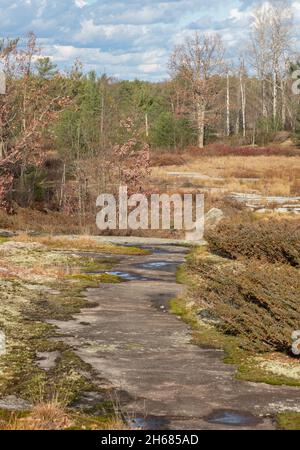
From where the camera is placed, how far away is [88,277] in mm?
A: 20391

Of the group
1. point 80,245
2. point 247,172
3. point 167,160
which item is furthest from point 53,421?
point 167,160

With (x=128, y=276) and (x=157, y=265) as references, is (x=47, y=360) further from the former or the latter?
(x=157, y=265)

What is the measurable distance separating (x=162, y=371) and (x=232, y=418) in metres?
2.31

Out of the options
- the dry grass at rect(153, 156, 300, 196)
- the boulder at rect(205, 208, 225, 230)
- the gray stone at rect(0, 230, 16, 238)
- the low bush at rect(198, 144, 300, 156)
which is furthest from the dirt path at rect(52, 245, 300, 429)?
the low bush at rect(198, 144, 300, 156)

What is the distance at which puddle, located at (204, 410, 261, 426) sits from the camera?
8.51m

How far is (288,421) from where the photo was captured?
28.0ft

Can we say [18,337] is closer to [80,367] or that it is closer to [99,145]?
[80,367]

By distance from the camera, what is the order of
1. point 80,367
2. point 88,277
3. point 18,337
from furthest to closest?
1. point 88,277
2. point 18,337
3. point 80,367

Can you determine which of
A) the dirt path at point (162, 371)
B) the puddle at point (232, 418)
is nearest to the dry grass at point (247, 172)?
the dirt path at point (162, 371)

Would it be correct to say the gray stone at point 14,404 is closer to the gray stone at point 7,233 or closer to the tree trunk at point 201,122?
the gray stone at point 7,233

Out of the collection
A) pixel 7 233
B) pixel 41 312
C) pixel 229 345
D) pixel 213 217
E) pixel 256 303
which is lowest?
pixel 229 345

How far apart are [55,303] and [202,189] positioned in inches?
1255

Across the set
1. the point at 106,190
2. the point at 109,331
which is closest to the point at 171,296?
the point at 109,331

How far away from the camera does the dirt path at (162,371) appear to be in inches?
346
